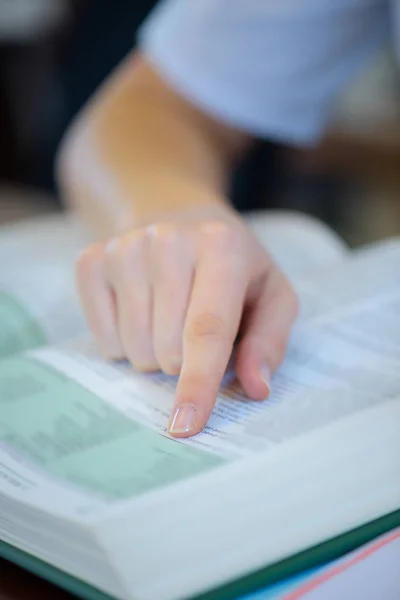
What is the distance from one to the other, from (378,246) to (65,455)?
0.31 meters

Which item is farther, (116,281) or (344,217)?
(344,217)

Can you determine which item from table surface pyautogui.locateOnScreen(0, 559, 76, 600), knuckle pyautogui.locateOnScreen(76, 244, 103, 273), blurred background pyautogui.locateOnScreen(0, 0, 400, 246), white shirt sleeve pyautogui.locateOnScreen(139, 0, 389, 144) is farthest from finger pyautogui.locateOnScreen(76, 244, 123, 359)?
blurred background pyautogui.locateOnScreen(0, 0, 400, 246)

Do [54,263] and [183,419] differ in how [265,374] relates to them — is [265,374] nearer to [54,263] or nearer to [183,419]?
[183,419]

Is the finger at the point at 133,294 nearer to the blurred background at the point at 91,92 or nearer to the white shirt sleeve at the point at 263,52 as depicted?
the white shirt sleeve at the point at 263,52

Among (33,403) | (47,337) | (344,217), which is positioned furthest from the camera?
(344,217)

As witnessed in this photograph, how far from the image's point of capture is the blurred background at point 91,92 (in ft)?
4.98

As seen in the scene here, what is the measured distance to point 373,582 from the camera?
0.25m

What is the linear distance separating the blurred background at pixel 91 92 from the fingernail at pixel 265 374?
1.06 metres

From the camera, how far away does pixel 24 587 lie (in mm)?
265

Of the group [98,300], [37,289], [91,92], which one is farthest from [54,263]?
[91,92]

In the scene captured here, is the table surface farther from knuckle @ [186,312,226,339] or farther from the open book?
knuckle @ [186,312,226,339]

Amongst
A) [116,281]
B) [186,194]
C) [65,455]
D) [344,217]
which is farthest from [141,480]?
[344,217]

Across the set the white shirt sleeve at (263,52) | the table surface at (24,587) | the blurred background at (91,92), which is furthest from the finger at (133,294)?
the blurred background at (91,92)

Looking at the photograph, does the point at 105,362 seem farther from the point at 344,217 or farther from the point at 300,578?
the point at 344,217
